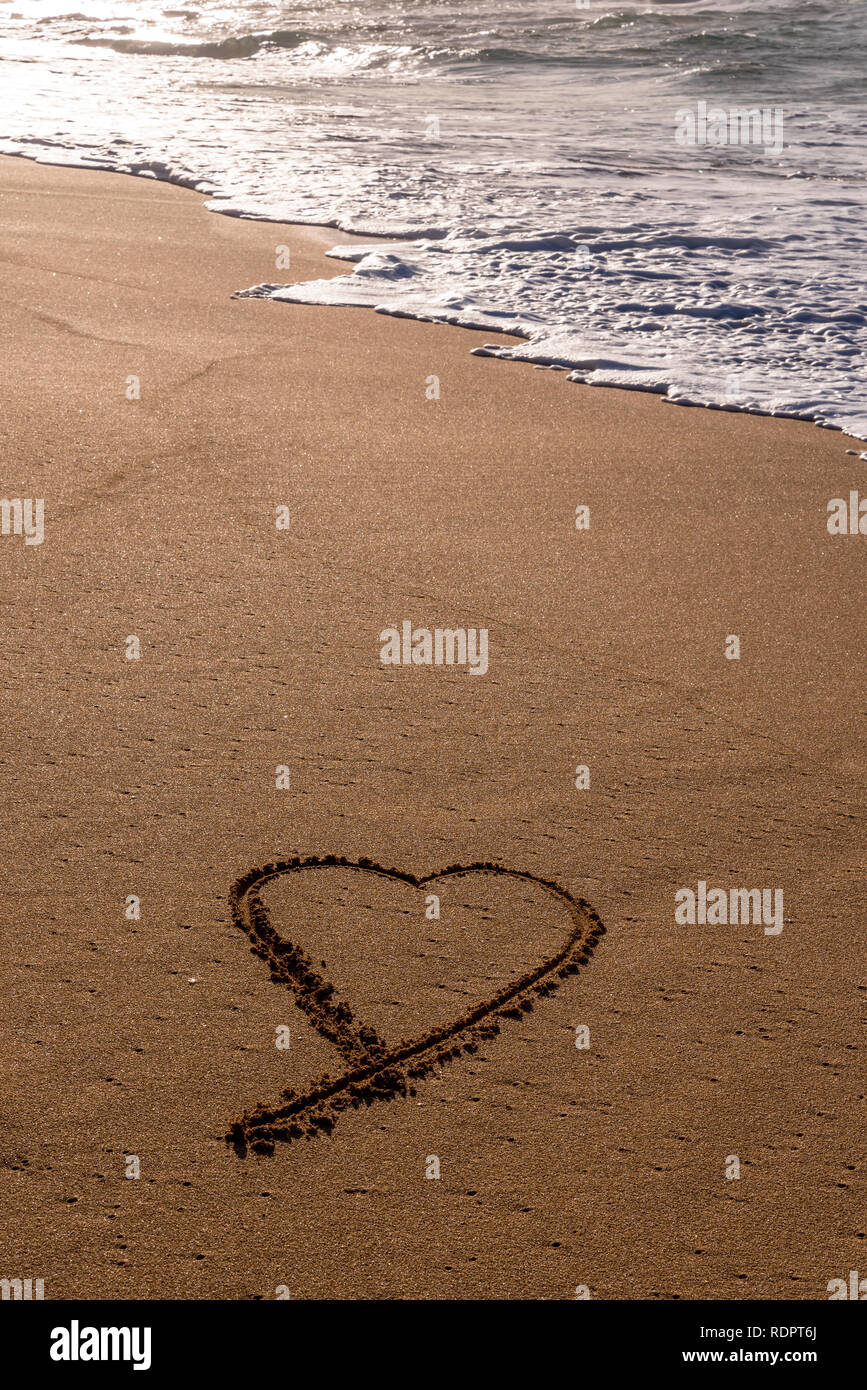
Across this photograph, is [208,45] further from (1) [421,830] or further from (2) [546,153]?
(1) [421,830]

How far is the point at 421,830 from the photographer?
131 inches

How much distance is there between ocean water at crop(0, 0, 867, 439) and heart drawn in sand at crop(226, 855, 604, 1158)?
14.4ft

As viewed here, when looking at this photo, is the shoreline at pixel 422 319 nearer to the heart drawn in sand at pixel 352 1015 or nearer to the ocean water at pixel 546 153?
the ocean water at pixel 546 153

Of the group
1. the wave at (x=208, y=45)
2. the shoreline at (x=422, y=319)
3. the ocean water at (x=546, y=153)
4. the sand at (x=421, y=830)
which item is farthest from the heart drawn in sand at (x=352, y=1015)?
the wave at (x=208, y=45)

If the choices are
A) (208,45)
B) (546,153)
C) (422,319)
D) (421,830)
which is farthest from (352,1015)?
Answer: (208,45)

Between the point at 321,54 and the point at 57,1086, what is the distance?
902 inches

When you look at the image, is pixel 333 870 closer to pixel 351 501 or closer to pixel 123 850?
pixel 123 850

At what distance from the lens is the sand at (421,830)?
91.0 inches

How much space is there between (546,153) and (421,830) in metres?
12.1

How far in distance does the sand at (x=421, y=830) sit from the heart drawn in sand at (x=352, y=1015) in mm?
25

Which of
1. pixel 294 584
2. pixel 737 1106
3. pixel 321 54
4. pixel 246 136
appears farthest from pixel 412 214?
pixel 321 54

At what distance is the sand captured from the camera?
7.58ft

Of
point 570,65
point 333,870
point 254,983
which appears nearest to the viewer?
point 254,983

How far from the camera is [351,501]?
5.10 m
